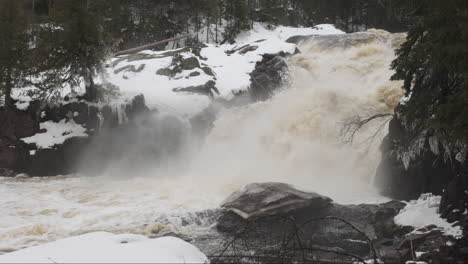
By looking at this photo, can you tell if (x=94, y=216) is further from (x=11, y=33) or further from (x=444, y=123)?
(x=11, y=33)

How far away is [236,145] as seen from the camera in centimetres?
1773

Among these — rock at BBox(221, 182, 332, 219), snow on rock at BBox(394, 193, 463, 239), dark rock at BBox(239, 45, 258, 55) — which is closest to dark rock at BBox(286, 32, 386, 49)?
dark rock at BBox(239, 45, 258, 55)

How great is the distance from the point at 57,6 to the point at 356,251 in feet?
49.0

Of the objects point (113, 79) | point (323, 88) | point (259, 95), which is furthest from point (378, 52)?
point (113, 79)

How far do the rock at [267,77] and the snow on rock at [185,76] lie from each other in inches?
14.7

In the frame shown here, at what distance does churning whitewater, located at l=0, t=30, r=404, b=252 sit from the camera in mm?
11022

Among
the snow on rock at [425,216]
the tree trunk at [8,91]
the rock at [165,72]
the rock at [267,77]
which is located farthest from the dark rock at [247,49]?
the snow on rock at [425,216]

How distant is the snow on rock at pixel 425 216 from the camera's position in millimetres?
7935

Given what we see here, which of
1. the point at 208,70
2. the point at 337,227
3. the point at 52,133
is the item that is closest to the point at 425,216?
the point at 337,227

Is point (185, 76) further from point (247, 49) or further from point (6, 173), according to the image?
point (6, 173)

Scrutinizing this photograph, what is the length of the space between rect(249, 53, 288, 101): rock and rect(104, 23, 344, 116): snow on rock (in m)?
0.37

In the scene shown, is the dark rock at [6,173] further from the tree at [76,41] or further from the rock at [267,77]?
the rock at [267,77]

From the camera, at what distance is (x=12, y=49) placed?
16.7 m

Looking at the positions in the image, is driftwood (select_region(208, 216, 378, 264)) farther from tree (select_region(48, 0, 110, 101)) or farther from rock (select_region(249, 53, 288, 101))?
rock (select_region(249, 53, 288, 101))
